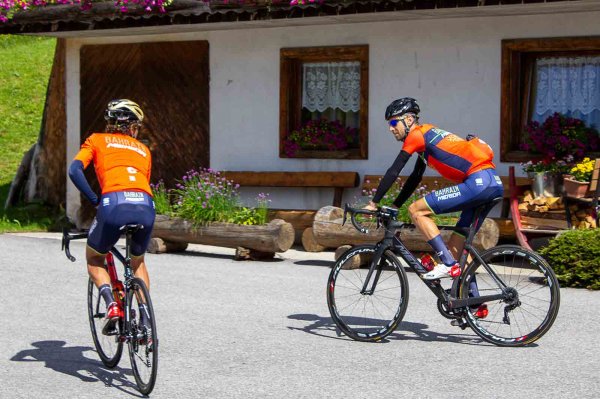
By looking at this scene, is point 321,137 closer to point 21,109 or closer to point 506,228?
point 506,228

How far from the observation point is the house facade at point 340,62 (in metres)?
14.5

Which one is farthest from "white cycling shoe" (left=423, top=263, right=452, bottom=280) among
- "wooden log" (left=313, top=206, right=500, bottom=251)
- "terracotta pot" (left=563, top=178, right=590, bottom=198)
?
"terracotta pot" (left=563, top=178, right=590, bottom=198)

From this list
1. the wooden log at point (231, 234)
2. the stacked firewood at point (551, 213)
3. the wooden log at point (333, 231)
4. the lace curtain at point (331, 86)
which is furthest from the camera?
the lace curtain at point (331, 86)

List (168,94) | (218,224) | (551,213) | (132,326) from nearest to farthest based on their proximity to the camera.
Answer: (132,326), (551,213), (218,224), (168,94)

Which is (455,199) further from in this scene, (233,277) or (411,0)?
(411,0)

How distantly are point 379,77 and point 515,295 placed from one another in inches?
309

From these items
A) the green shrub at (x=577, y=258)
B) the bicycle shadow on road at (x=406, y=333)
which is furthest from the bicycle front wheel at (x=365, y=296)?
the green shrub at (x=577, y=258)

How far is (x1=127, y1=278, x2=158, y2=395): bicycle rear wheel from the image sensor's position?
6391 mm

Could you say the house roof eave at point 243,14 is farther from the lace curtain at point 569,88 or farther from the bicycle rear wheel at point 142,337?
the bicycle rear wheel at point 142,337

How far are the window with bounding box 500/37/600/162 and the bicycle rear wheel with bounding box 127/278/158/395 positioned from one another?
28.3 ft

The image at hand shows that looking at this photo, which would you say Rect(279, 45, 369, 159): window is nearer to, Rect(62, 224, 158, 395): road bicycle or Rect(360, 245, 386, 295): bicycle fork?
Rect(360, 245, 386, 295): bicycle fork

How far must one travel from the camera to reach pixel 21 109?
98.4ft

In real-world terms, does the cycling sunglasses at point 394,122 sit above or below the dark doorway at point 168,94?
below

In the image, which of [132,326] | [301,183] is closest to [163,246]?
[301,183]
